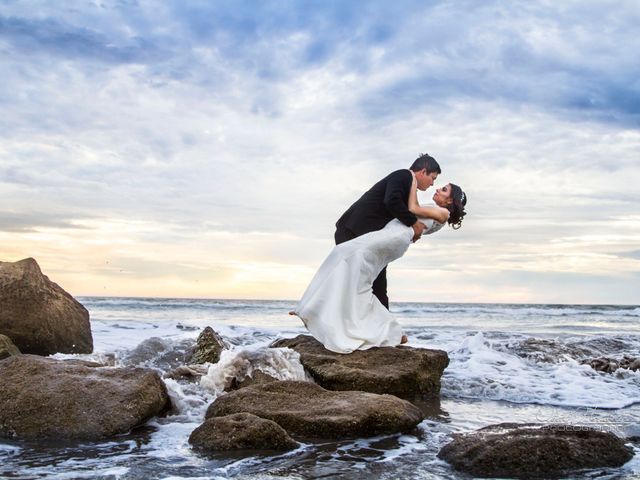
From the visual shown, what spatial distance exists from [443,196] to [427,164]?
0.43 m

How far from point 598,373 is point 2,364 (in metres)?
A: 7.57

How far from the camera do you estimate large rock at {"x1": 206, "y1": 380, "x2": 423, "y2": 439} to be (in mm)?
5094

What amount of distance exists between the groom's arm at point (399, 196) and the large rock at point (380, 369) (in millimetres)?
1522

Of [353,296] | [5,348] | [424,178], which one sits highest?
[424,178]

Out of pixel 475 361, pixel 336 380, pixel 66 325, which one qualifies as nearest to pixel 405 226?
pixel 336 380

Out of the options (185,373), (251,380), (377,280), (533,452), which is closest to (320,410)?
(533,452)

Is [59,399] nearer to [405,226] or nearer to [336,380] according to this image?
[336,380]

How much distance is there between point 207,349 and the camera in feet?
31.8

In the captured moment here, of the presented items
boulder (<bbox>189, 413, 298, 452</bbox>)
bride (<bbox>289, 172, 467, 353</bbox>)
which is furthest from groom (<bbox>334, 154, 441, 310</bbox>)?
boulder (<bbox>189, 413, 298, 452</bbox>)

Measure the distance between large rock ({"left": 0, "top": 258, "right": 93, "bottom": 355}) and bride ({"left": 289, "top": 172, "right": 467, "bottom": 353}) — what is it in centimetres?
415

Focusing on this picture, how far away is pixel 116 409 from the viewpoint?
5.28 metres

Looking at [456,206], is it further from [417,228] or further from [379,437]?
[379,437]

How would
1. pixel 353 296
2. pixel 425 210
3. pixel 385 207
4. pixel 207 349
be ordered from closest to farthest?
pixel 353 296, pixel 425 210, pixel 385 207, pixel 207 349

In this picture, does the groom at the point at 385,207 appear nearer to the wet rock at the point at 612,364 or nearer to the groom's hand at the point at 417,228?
→ the groom's hand at the point at 417,228
